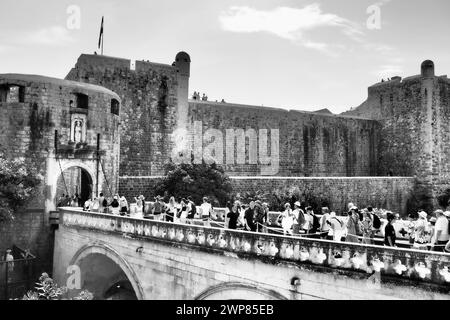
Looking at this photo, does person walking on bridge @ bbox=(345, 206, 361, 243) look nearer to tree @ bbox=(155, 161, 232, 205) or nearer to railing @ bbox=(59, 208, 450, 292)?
railing @ bbox=(59, 208, 450, 292)

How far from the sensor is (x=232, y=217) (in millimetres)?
13227

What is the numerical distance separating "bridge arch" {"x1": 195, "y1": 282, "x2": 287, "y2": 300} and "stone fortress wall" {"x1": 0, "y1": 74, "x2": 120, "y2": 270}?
1277 centimetres

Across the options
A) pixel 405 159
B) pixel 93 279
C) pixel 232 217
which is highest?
pixel 405 159

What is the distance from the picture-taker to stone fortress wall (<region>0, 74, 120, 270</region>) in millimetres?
22141

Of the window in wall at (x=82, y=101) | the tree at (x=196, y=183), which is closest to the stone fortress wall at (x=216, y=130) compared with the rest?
the tree at (x=196, y=183)

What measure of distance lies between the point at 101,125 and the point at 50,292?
11.3 metres

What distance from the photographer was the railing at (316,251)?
27.2 ft

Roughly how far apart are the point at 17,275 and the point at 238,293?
46.8 ft

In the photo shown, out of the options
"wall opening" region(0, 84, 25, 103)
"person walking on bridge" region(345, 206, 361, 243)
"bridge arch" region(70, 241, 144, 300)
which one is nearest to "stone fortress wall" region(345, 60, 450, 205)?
"bridge arch" region(70, 241, 144, 300)

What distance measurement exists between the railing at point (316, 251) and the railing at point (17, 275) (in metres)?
8.68

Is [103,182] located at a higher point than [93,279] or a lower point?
higher

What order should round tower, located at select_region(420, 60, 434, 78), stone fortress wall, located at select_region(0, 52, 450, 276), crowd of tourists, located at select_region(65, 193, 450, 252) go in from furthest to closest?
1. round tower, located at select_region(420, 60, 434, 78)
2. stone fortress wall, located at select_region(0, 52, 450, 276)
3. crowd of tourists, located at select_region(65, 193, 450, 252)
